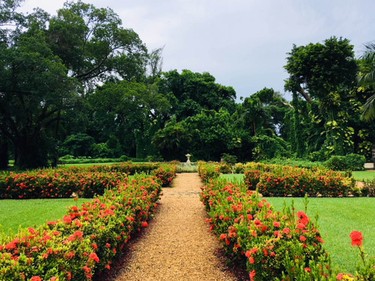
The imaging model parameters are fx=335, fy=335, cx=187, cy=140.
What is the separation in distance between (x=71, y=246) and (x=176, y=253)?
2.27 m

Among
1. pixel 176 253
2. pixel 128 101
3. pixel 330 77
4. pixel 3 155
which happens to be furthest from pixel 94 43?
pixel 176 253

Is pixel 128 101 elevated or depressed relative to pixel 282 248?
elevated

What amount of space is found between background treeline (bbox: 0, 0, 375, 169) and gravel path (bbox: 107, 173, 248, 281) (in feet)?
48.8

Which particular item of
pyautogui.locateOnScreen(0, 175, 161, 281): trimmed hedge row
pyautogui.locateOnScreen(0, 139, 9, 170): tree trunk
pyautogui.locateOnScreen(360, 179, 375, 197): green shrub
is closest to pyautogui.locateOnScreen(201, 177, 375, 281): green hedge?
pyautogui.locateOnScreen(0, 175, 161, 281): trimmed hedge row

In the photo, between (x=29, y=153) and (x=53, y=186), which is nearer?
(x=53, y=186)

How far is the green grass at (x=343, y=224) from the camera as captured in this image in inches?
183

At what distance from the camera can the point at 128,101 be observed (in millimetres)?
26094

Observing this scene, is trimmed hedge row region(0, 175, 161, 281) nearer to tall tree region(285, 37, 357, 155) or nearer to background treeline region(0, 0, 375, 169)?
background treeline region(0, 0, 375, 169)

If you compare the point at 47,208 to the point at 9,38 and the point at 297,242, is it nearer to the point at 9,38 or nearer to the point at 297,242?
the point at 297,242

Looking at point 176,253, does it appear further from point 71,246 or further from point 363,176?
point 363,176

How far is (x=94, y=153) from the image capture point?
120 feet

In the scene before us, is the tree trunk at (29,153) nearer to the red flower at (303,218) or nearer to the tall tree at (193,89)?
the tall tree at (193,89)

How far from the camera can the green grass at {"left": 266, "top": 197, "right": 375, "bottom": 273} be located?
4.64 m

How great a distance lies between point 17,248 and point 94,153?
34.4m
